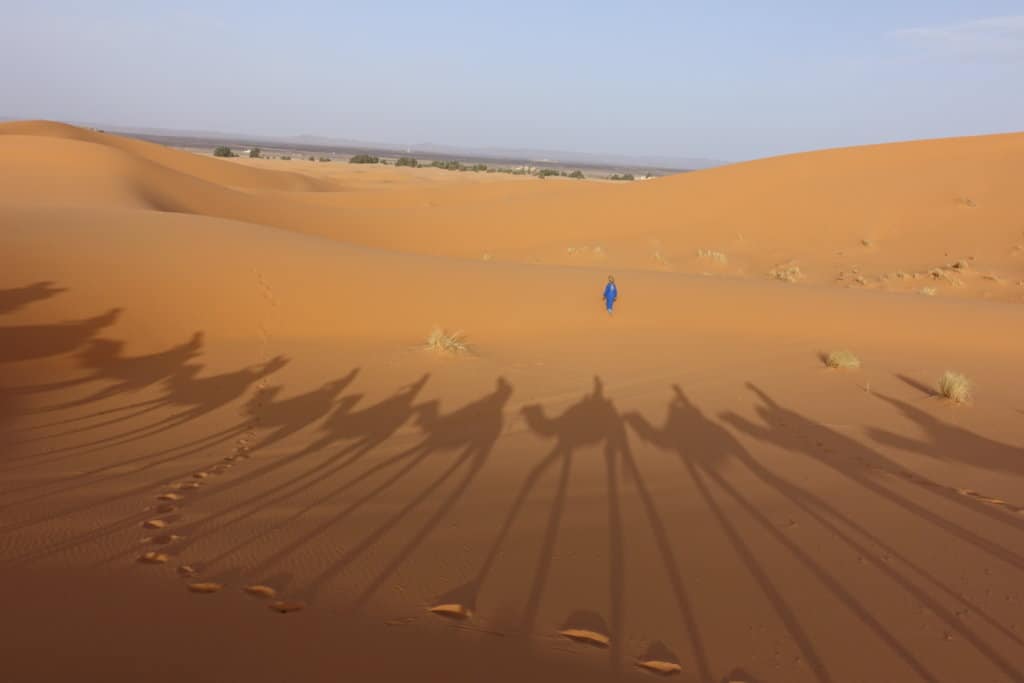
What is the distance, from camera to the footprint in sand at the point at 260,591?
14.0 feet

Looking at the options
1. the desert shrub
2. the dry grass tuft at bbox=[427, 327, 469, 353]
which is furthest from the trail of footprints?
the desert shrub

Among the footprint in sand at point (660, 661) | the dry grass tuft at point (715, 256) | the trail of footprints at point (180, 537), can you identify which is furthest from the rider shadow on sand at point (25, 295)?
the dry grass tuft at point (715, 256)

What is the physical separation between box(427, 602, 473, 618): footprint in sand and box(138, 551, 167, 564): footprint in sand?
6.27 feet

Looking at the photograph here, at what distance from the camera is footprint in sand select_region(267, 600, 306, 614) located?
4.10 m

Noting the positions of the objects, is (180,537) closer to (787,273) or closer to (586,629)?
(586,629)

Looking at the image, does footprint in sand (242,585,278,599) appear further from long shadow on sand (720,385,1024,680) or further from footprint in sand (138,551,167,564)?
long shadow on sand (720,385,1024,680)

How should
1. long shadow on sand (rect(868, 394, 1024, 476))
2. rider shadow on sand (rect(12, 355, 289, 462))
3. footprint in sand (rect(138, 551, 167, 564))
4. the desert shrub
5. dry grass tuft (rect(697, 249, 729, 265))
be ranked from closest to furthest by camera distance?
1. footprint in sand (rect(138, 551, 167, 564))
2. rider shadow on sand (rect(12, 355, 289, 462))
3. long shadow on sand (rect(868, 394, 1024, 476))
4. the desert shrub
5. dry grass tuft (rect(697, 249, 729, 265))

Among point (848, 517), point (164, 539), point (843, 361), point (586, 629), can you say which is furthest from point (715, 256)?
point (164, 539)

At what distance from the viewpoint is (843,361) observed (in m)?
11.2

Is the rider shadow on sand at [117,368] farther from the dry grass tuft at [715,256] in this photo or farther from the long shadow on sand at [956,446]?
the dry grass tuft at [715,256]

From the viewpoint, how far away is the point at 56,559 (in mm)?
4566

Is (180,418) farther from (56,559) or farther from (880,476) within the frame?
(880,476)

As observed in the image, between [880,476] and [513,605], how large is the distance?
460cm

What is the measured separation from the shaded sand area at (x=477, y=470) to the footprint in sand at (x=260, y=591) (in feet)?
0.19
